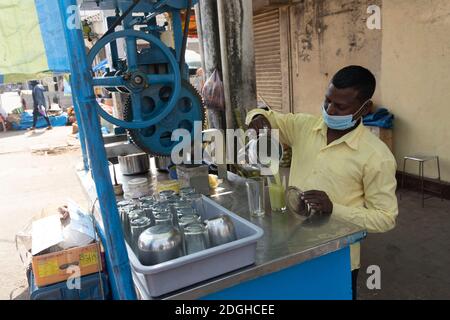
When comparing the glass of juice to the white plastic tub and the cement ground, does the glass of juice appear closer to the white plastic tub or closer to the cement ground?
the white plastic tub

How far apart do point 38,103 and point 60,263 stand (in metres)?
11.4

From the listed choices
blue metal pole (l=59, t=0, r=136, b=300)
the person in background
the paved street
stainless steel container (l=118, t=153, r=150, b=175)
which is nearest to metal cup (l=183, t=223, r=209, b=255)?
blue metal pole (l=59, t=0, r=136, b=300)

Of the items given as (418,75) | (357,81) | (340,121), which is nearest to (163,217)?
(340,121)

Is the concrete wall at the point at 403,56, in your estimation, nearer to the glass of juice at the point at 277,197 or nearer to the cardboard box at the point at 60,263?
the glass of juice at the point at 277,197

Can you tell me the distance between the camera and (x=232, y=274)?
1249mm

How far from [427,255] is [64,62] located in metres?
3.20

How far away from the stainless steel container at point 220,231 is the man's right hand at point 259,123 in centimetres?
72

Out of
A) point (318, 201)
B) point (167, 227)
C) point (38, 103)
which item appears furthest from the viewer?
point (38, 103)

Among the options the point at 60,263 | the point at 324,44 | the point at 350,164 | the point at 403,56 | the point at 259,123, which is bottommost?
the point at 60,263

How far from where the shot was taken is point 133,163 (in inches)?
102

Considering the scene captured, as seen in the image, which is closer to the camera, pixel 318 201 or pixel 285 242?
pixel 285 242

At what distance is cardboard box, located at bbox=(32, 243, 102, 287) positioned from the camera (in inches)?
76.3

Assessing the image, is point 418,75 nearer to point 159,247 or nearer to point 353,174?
point 353,174

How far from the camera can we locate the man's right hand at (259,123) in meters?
1.95
